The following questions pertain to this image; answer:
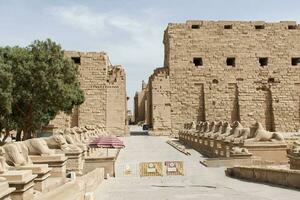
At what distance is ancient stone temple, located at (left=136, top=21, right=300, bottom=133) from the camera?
30281 mm

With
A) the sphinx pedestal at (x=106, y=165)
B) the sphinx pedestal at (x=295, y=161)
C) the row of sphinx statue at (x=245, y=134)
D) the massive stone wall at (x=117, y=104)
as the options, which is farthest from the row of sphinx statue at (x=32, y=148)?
the massive stone wall at (x=117, y=104)

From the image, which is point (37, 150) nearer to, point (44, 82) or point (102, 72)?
point (44, 82)

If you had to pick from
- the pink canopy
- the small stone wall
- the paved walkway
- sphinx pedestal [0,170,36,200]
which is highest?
the pink canopy

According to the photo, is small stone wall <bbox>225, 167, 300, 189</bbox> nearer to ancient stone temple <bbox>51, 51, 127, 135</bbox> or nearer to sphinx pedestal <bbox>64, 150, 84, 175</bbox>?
sphinx pedestal <bbox>64, 150, 84, 175</bbox>

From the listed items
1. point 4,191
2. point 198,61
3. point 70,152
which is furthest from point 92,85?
point 4,191

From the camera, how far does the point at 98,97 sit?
30.2 metres

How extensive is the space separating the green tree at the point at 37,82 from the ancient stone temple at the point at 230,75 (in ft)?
28.6

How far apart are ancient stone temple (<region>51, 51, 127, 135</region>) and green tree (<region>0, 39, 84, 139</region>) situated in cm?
628

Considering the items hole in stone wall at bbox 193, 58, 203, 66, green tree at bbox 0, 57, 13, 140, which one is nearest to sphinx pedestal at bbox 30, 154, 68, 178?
green tree at bbox 0, 57, 13, 140

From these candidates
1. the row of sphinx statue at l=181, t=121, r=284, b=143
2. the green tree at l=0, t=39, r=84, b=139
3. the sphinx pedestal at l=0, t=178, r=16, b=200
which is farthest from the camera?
the green tree at l=0, t=39, r=84, b=139

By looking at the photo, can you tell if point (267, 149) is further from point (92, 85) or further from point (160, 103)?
point (92, 85)

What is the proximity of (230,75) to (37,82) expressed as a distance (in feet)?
49.7

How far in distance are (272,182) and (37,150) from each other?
215 inches

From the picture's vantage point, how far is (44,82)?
22.2m
